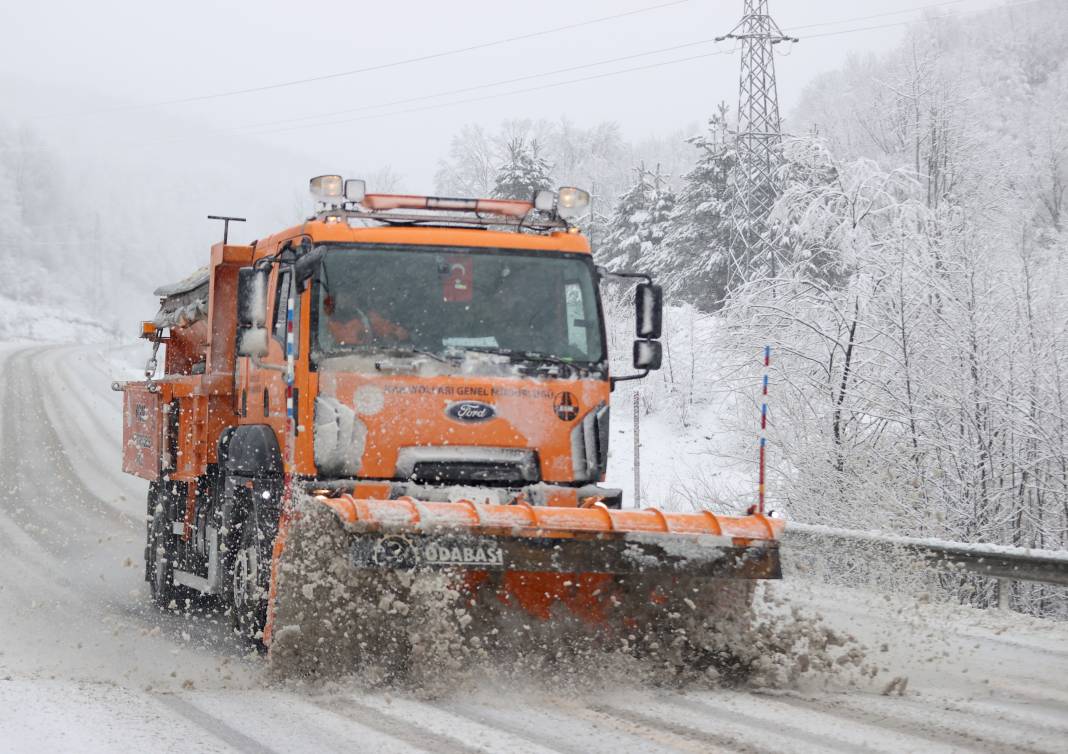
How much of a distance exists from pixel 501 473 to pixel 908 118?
38.2 m

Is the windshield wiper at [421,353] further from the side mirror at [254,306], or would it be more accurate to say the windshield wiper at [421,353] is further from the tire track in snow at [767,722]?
the tire track in snow at [767,722]

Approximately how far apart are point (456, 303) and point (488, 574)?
65.1 inches

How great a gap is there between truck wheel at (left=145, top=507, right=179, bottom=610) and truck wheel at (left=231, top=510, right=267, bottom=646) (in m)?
2.12

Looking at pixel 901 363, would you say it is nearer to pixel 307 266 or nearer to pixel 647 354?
pixel 647 354

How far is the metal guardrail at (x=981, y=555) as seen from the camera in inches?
330

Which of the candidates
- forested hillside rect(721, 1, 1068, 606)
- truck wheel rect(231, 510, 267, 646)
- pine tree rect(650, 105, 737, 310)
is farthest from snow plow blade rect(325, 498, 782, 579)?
pine tree rect(650, 105, 737, 310)

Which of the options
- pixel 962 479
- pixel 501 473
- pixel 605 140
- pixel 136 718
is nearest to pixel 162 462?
Answer: pixel 501 473

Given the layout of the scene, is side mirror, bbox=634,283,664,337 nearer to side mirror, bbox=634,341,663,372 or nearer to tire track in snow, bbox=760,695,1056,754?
side mirror, bbox=634,341,663,372

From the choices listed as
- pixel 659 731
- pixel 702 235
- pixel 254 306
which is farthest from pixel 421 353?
pixel 702 235

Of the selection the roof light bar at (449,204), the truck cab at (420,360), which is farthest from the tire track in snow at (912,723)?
the roof light bar at (449,204)

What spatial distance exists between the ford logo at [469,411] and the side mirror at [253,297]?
52.5 inches

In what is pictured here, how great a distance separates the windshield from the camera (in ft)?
23.4

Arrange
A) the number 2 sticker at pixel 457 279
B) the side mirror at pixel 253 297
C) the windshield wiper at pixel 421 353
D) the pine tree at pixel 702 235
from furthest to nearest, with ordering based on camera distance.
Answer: the pine tree at pixel 702 235 < the side mirror at pixel 253 297 < the number 2 sticker at pixel 457 279 < the windshield wiper at pixel 421 353

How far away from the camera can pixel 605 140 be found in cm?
8106
